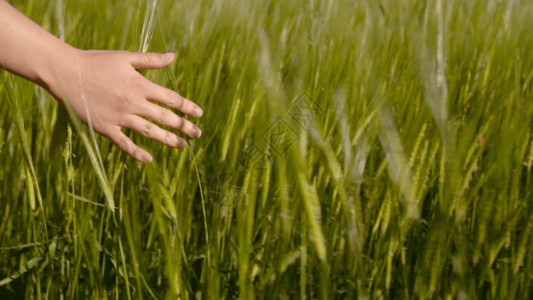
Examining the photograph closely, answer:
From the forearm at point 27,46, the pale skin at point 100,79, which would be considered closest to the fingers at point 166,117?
the pale skin at point 100,79

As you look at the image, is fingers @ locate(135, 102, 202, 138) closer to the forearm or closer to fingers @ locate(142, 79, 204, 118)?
fingers @ locate(142, 79, 204, 118)

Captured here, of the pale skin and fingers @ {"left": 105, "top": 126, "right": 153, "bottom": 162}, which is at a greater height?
the pale skin

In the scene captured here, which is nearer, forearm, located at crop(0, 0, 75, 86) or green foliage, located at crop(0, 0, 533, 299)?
green foliage, located at crop(0, 0, 533, 299)

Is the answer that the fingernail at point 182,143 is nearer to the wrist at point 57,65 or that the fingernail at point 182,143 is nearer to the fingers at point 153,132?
the fingers at point 153,132

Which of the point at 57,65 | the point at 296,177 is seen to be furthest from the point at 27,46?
the point at 296,177

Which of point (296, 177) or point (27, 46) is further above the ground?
point (27, 46)

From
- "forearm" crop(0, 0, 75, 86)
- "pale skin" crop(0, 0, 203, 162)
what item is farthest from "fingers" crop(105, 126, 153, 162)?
"forearm" crop(0, 0, 75, 86)

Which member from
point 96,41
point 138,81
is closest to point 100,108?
point 138,81

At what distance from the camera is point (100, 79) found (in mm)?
707

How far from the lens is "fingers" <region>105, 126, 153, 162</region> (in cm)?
62

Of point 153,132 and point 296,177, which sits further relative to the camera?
point 153,132

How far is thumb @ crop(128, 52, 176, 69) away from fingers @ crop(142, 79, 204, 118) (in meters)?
0.03

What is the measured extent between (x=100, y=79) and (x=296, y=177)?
1.09 ft

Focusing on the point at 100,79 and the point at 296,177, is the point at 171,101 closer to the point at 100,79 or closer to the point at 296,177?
the point at 100,79
